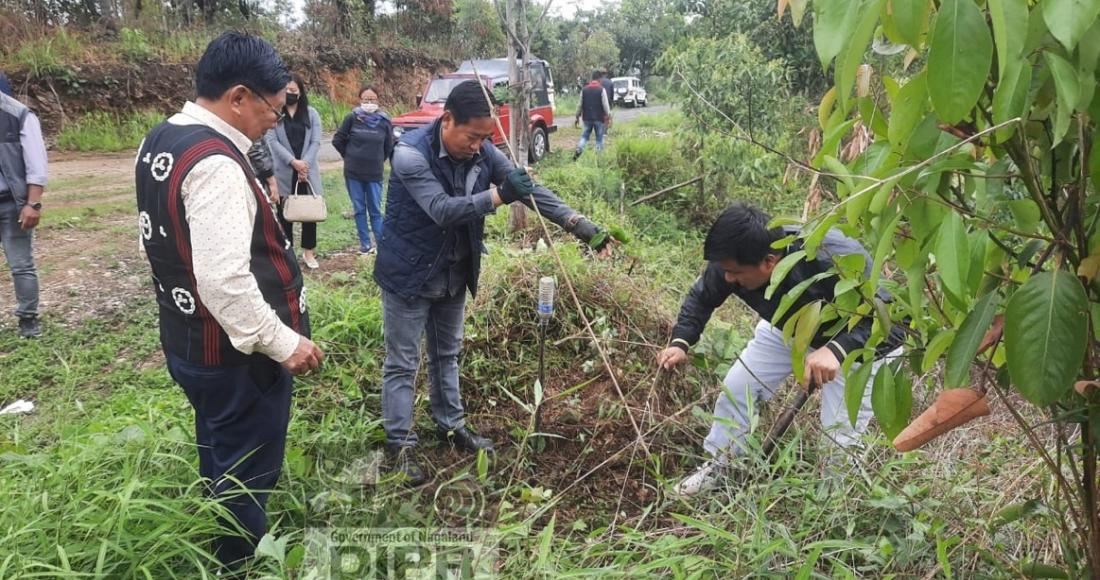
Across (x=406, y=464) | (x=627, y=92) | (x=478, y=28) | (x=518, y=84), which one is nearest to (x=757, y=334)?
(x=406, y=464)

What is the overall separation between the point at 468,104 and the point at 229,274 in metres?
1.19

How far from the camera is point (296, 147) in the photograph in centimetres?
539

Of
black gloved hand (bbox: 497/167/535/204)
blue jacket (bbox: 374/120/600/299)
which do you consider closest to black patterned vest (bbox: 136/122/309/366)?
blue jacket (bbox: 374/120/600/299)

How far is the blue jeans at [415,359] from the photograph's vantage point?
9.40ft

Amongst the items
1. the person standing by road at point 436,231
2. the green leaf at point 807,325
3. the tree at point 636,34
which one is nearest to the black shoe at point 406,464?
the person standing by road at point 436,231

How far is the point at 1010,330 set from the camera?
0.86m

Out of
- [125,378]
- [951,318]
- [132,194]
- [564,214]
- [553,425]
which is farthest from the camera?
[132,194]

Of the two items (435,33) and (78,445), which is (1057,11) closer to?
(78,445)

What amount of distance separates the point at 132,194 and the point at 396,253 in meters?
7.54

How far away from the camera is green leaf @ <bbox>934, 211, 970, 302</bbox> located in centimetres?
85

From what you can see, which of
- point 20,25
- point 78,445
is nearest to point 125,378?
point 78,445

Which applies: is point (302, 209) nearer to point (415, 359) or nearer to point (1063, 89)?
point (415, 359)

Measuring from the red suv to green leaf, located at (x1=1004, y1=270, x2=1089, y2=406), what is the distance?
369 inches

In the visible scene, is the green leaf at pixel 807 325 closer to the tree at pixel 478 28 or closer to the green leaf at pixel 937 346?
the green leaf at pixel 937 346
